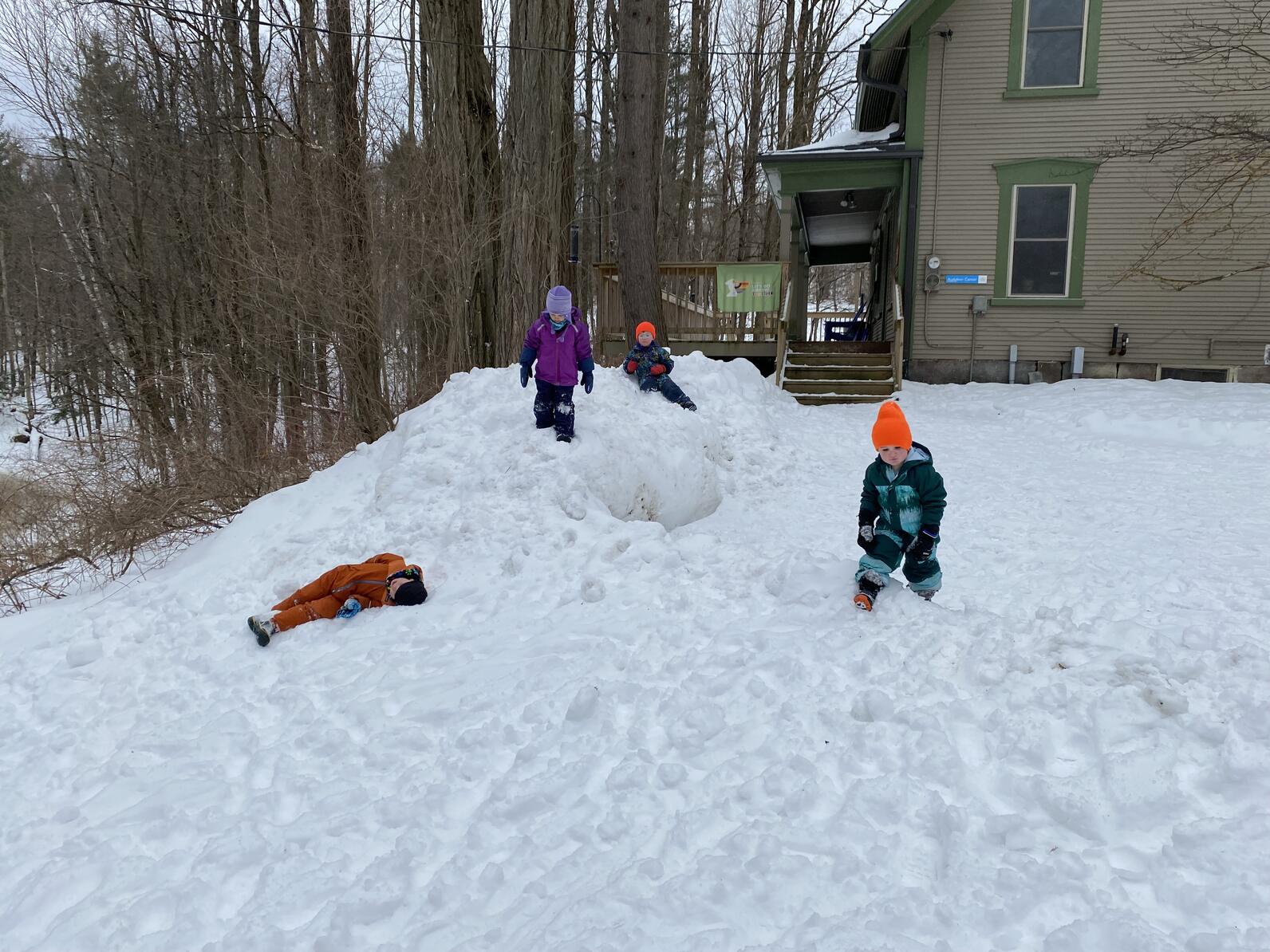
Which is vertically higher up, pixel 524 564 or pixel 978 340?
pixel 978 340

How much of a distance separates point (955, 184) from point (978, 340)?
291cm

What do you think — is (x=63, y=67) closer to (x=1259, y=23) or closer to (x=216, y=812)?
(x=216, y=812)

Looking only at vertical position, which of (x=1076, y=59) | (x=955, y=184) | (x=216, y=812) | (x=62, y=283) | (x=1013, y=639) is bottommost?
(x=216, y=812)

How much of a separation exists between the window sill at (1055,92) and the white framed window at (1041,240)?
5.06ft

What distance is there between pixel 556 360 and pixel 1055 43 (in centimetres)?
1272

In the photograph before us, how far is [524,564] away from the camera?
522cm

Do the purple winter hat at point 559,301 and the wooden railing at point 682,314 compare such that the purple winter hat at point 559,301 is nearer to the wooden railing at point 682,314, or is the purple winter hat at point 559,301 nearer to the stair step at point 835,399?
the stair step at point 835,399

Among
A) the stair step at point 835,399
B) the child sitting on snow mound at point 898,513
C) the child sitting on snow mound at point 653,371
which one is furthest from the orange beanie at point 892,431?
the stair step at point 835,399

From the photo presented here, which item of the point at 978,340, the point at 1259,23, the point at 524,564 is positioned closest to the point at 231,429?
the point at 524,564

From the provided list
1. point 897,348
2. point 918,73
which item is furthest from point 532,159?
point 918,73

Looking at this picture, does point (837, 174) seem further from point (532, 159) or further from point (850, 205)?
point (532, 159)

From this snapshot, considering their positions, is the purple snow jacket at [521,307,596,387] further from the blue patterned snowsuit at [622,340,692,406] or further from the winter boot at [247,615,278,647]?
the winter boot at [247,615,278,647]

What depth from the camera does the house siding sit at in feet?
44.1

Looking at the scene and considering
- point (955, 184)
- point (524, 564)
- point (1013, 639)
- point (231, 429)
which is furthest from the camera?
point (955, 184)
